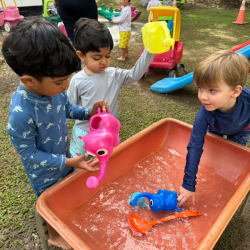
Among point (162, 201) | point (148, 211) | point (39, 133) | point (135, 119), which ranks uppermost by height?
point (39, 133)

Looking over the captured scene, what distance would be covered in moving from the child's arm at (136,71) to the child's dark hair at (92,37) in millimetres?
221

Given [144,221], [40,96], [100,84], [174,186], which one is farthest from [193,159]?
[40,96]

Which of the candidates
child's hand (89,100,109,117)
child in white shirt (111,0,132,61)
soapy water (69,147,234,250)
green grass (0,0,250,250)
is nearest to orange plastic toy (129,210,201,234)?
soapy water (69,147,234,250)

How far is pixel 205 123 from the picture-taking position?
1379mm

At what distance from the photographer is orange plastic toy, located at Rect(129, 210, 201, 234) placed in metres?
1.23

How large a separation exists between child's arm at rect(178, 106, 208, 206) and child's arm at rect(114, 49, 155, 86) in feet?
1.51

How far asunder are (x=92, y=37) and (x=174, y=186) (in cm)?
107

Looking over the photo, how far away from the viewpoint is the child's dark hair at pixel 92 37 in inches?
55.6

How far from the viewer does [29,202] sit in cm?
167

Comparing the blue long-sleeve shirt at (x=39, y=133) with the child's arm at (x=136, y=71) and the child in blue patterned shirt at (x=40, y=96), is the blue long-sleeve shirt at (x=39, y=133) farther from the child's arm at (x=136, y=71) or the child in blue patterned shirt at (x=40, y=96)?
the child's arm at (x=136, y=71)

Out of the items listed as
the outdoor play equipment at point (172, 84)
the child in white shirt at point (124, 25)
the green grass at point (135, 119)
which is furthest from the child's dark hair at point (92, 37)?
the child in white shirt at point (124, 25)

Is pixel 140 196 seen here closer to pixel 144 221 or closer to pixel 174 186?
pixel 144 221

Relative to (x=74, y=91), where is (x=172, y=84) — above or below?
below

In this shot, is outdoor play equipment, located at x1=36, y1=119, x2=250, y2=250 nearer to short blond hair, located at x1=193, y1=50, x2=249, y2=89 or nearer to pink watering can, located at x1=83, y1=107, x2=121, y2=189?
pink watering can, located at x1=83, y1=107, x2=121, y2=189
